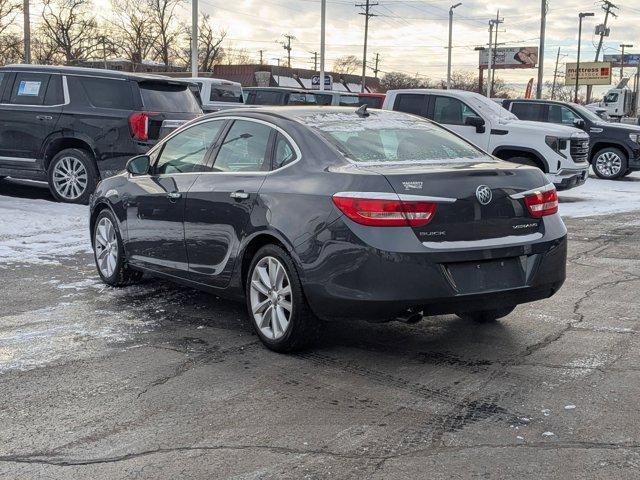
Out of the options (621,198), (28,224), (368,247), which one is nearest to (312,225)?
(368,247)

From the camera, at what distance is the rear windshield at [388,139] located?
535 cm

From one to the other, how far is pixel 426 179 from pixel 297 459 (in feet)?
6.36

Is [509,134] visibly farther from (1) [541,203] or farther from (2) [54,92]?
(1) [541,203]

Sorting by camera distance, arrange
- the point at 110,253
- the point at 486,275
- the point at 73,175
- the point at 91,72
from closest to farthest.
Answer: the point at 486,275 → the point at 110,253 → the point at 73,175 → the point at 91,72

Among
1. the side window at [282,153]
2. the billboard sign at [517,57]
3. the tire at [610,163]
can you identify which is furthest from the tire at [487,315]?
the billboard sign at [517,57]

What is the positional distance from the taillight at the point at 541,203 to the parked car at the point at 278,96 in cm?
1660

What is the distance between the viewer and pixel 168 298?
679 centimetres

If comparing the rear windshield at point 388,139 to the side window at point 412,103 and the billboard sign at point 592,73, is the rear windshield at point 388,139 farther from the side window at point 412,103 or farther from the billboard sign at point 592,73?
the billboard sign at point 592,73

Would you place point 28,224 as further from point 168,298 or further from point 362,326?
point 362,326

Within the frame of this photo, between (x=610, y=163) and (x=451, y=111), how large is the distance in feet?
19.2

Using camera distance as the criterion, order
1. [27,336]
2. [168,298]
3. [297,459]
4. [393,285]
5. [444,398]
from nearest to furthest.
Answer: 1. [297,459]
2. [444,398]
3. [393,285]
4. [27,336]
5. [168,298]

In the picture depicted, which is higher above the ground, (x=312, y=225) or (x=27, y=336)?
(x=312, y=225)

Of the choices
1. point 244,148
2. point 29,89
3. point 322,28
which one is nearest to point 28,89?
point 29,89

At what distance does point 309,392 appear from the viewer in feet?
14.7
